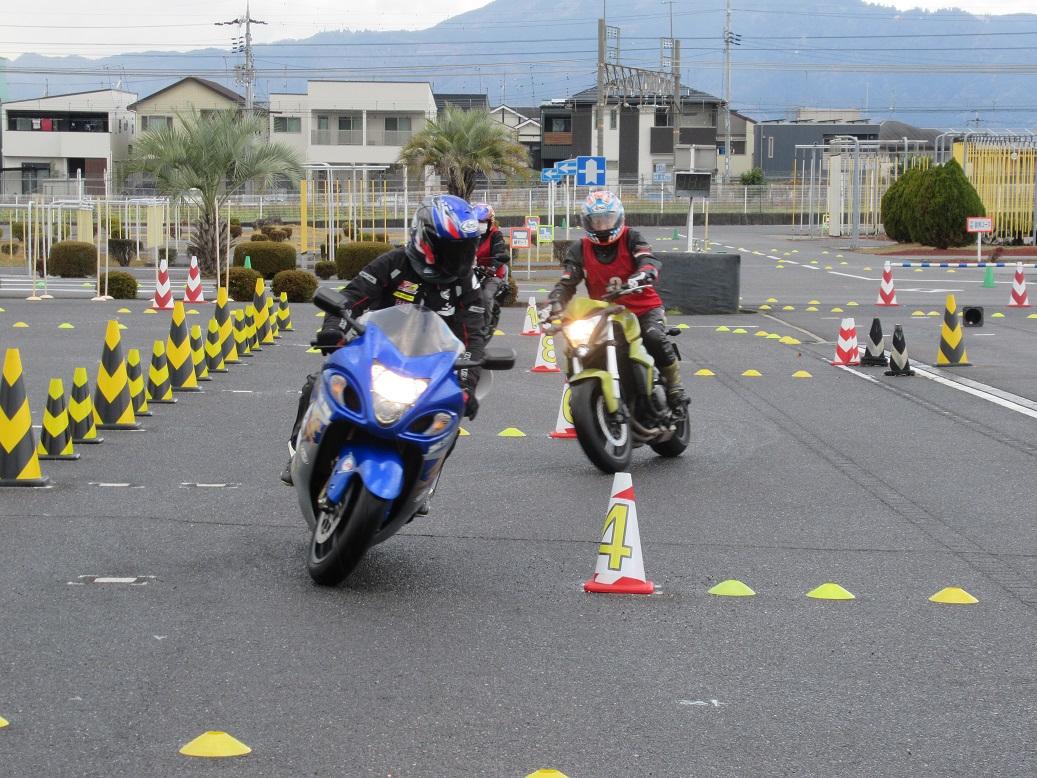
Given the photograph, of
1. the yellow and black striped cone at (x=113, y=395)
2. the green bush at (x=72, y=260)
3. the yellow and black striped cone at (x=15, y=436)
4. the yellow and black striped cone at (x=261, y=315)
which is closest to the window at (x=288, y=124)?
the green bush at (x=72, y=260)

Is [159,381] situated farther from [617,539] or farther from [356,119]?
[356,119]

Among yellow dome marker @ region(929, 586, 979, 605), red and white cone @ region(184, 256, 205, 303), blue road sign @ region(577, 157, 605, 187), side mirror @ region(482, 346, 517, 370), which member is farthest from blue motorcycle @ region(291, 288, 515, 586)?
blue road sign @ region(577, 157, 605, 187)

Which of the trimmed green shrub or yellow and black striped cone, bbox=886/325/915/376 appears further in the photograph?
the trimmed green shrub

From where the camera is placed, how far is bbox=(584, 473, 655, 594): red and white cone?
698 centimetres

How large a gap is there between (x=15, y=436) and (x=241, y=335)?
910cm

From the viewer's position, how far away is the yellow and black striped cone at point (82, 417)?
Result: 11.0m

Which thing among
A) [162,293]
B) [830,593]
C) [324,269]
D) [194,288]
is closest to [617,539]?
[830,593]

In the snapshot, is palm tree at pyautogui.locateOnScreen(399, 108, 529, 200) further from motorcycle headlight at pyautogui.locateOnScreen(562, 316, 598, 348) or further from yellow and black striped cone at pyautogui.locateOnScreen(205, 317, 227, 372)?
motorcycle headlight at pyautogui.locateOnScreen(562, 316, 598, 348)

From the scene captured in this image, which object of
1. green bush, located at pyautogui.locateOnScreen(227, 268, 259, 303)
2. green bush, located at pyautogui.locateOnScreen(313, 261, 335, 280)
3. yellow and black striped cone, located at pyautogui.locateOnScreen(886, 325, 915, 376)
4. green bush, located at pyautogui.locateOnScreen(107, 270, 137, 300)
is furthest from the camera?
green bush, located at pyautogui.locateOnScreen(313, 261, 335, 280)

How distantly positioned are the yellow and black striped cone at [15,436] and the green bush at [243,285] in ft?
66.5

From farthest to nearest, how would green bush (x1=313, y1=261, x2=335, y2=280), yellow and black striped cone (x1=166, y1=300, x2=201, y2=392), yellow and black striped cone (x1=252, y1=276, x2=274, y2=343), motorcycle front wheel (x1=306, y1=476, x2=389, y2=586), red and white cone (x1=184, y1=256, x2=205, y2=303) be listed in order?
1. green bush (x1=313, y1=261, x2=335, y2=280)
2. red and white cone (x1=184, y1=256, x2=205, y2=303)
3. yellow and black striped cone (x1=252, y1=276, x2=274, y2=343)
4. yellow and black striped cone (x1=166, y1=300, x2=201, y2=392)
5. motorcycle front wheel (x1=306, y1=476, x2=389, y2=586)

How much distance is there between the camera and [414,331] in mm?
6926

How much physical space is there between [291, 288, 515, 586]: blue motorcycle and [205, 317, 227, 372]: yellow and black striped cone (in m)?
9.37

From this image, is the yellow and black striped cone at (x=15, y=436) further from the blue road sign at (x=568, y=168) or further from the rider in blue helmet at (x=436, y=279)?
the blue road sign at (x=568, y=168)
